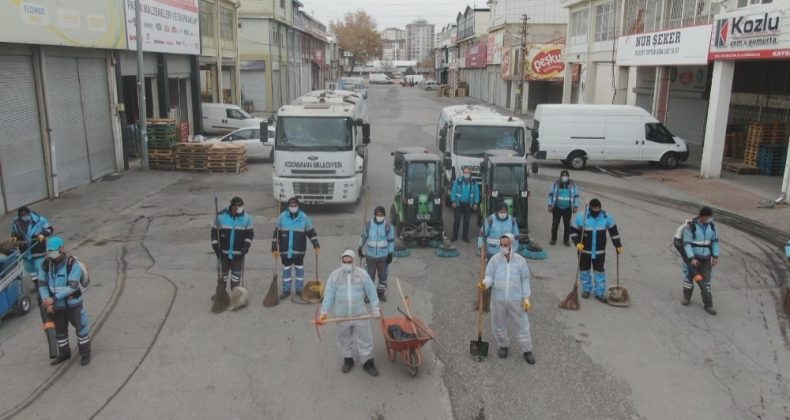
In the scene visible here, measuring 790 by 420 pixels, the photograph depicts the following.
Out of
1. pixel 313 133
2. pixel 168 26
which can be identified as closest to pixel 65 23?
pixel 313 133

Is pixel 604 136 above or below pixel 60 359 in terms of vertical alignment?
above

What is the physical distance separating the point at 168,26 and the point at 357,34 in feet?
328

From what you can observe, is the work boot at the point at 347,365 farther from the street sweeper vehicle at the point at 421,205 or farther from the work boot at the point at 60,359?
the street sweeper vehicle at the point at 421,205

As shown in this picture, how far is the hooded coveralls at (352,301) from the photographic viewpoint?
7562 mm

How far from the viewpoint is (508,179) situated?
43.9 ft

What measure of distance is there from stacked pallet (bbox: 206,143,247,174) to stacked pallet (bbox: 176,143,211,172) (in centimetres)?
19

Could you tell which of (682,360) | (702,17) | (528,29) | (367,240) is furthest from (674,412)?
(528,29)

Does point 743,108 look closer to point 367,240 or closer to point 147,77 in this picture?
point 367,240

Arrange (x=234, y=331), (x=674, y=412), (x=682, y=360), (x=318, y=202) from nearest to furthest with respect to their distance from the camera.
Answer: (x=674, y=412) → (x=682, y=360) → (x=234, y=331) → (x=318, y=202)

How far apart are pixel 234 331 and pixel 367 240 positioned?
232cm

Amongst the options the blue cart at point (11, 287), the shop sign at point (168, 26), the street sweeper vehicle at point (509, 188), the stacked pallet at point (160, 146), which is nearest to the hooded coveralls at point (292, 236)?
the blue cart at point (11, 287)

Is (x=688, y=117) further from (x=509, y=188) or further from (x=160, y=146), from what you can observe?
(x=160, y=146)

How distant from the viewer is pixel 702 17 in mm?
22781

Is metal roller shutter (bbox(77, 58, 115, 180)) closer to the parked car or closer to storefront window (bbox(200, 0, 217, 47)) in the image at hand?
the parked car
